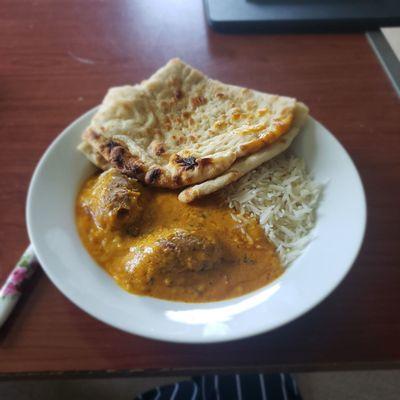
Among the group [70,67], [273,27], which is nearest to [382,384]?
[273,27]

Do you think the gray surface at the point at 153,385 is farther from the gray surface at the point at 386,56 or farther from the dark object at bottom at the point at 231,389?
the gray surface at the point at 386,56

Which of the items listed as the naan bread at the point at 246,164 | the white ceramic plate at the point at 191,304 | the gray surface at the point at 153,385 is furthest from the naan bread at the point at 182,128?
the gray surface at the point at 153,385

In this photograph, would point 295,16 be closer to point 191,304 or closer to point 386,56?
Answer: point 386,56

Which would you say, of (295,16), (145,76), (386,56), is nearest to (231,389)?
(145,76)

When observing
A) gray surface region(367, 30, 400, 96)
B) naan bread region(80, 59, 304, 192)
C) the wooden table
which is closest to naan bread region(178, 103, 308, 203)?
naan bread region(80, 59, 304, 192)

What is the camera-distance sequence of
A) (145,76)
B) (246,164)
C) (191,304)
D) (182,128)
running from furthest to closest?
(145,76), (182,128), (246,164), (191,304)

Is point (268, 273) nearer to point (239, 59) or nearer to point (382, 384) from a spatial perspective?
point (239, 59)
